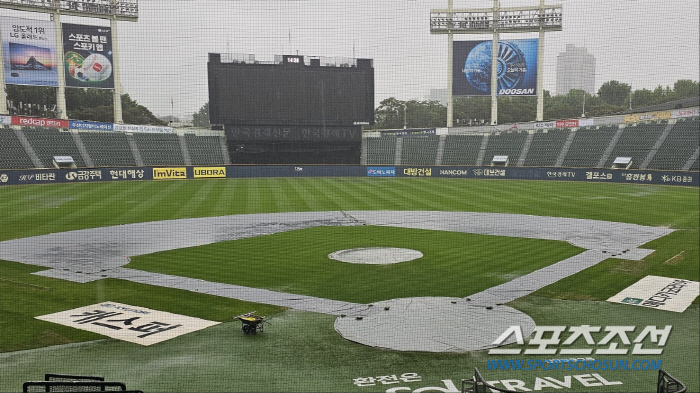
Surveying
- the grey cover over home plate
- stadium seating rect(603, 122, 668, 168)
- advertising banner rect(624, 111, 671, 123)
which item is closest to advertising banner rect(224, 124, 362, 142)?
stadium seating rect(603, 122, 668, 168)

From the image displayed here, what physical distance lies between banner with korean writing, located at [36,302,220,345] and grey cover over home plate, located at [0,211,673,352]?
1.32 m

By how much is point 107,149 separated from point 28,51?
300 inches

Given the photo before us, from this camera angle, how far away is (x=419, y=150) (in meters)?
44.0

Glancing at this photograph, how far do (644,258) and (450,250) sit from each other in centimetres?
424

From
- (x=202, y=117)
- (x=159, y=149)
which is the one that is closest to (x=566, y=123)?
(x=202, y=117)

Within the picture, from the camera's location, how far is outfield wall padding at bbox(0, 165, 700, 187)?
31.5 m

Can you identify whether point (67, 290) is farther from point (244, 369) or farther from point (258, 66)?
point (258, 66)

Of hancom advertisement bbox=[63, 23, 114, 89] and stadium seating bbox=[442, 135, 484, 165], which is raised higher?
hancom advertisement bbox=[63, 23, 114, 89]

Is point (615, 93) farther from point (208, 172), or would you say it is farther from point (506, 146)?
point (208, 172)

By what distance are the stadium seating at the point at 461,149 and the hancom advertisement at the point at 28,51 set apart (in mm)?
27938

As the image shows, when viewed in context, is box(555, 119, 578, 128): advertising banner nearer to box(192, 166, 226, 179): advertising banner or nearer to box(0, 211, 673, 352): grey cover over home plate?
box(192, 166, 226, 179): advertising banner

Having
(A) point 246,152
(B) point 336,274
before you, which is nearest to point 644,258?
(B) point 336,274

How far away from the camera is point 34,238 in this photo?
14859 mm

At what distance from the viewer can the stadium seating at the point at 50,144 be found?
112 feet
